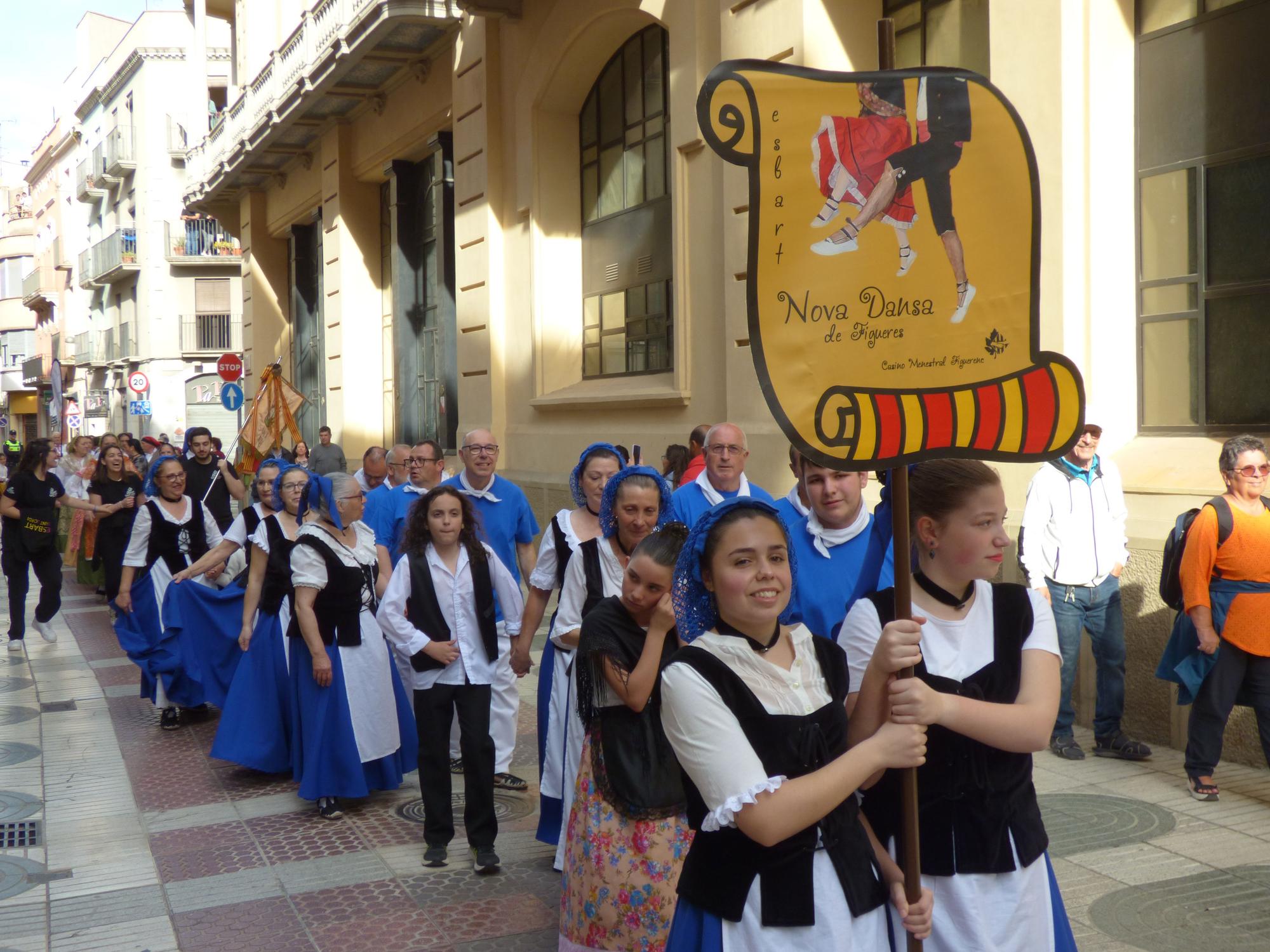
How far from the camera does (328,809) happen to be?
672 cm

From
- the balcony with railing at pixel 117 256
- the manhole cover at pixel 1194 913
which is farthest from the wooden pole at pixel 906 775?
the balcony with railing at pixel 117 256

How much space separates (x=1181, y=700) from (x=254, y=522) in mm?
5563

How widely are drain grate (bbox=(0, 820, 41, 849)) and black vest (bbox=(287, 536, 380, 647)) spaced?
5.16 feet

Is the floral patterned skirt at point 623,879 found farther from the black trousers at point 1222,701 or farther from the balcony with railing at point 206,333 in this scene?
the balcony with railing at point 206,333

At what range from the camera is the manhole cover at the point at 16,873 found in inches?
226

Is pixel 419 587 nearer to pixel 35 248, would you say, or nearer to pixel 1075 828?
pixel 1075 828

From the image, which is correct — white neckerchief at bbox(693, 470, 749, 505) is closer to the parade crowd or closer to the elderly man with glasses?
the parade crowd

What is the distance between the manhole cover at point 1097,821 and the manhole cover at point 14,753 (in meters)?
6.04

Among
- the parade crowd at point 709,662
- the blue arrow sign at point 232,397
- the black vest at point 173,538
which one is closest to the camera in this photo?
the parade crowd at point 709,662

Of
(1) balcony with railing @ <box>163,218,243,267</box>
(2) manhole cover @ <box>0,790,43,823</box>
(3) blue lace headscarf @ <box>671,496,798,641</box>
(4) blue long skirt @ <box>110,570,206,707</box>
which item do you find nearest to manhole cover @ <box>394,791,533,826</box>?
(2) manhole cover @ <box>0,790,43,823</box>

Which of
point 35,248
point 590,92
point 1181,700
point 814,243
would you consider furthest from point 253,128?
point 35,248

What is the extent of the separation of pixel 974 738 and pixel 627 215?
1149 centimetres

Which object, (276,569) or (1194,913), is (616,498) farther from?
(276,569)

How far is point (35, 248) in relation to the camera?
7375 centimetres
